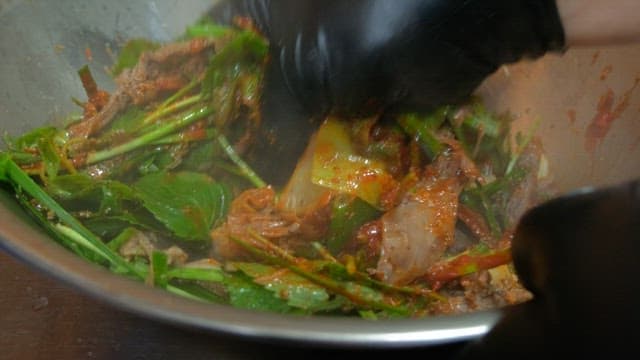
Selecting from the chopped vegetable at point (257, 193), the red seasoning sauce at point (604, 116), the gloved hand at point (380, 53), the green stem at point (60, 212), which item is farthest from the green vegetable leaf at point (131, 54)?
the red seasoning sauce at point (604, 116)

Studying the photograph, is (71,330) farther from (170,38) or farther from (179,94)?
(170,38)

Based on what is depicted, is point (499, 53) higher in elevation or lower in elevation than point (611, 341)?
higher

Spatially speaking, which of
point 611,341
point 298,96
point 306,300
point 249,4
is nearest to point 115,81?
point 249,4

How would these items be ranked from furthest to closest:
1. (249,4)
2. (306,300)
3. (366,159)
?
(249,4)
(366,159)
(306,300)

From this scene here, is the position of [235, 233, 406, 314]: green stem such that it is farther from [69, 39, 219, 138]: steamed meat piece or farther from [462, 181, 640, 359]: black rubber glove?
[69, 39, 219, 138]: steamed meat piece

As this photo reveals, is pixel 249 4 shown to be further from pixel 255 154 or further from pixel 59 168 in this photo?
pixel 59 168
